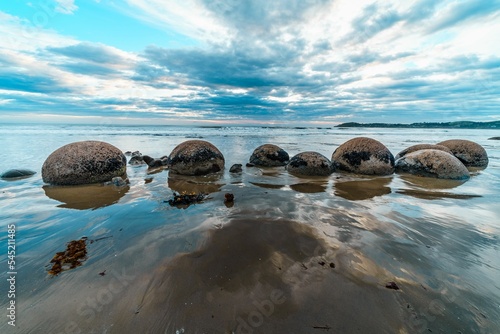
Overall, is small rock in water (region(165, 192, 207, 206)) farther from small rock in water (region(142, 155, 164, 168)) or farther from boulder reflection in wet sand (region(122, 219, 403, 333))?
small rock in water (region(142, 155, 164, 168))

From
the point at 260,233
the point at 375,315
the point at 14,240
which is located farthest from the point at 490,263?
the point at 14,240

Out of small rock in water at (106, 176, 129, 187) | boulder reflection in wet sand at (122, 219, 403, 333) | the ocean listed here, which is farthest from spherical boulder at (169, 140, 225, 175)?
boulder reflection in wet sand at (122, 219, 403, 333)

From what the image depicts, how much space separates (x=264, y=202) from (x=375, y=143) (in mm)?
6811

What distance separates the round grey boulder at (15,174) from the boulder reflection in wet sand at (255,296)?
839cm

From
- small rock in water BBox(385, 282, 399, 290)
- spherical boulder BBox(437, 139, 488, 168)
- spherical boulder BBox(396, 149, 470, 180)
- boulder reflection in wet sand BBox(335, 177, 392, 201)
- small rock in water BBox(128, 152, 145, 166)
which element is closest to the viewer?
small rock in water BBox(385, 282, 399, 290)

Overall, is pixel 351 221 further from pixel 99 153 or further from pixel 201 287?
pixel 99 153

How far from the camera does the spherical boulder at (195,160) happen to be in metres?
8.72

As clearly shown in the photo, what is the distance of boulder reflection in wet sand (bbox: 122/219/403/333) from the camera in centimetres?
207

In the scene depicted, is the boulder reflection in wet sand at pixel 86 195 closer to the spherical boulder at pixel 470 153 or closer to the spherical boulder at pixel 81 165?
the spherical boulder at pixel 81 165

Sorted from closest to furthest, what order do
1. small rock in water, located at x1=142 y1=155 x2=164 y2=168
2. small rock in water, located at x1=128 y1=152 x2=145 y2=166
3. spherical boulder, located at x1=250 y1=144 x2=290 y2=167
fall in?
small rock in water, located at x1=142 y1=155 x2=164 y2=168 < spherical boulder, located at x1=250 y1=144 x2=290 y2=167 < small rock in water, located at x1=128 y1=152 x2=145 y2=166

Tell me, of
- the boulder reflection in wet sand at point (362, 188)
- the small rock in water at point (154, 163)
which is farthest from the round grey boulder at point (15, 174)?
the boulder reflection in wet sand at point (362, 188)

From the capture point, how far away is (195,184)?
7.23 meters

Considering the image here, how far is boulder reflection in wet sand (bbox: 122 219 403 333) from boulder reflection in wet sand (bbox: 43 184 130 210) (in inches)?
136

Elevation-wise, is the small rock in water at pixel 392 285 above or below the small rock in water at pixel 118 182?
above
